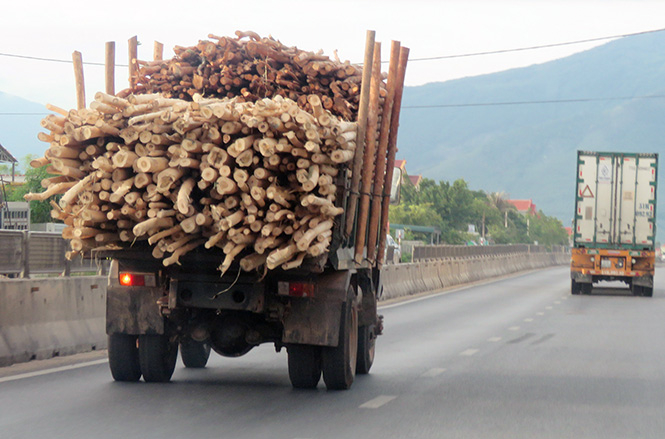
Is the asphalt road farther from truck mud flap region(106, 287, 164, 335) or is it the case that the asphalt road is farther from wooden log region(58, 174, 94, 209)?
wooden log region(58, 174, 94, 209)

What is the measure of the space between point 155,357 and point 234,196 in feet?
7.29

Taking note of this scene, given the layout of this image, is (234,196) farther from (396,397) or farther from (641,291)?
(641,291)

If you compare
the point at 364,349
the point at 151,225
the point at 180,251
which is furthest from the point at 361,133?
the point at 364,349

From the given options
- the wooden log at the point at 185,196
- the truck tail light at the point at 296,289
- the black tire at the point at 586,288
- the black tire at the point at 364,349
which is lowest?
the black tire at the point at 586,288

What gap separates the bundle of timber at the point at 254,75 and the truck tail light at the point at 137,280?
6.16 ft

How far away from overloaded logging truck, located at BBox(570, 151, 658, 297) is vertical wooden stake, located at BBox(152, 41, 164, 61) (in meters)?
20.8

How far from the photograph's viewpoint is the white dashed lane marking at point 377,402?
864 cm

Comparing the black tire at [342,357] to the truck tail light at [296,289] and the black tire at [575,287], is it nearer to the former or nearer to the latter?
the truck tail light at [296,289]

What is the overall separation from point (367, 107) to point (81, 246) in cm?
271

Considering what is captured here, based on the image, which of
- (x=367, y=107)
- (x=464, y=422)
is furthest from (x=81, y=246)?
(x=464, y=422)

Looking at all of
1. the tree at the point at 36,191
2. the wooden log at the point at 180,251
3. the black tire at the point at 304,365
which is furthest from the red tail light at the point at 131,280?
the tree at the point at 36,191

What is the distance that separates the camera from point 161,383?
9.73m

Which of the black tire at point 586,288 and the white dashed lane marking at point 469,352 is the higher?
the white dashed lane marking at point 469,352

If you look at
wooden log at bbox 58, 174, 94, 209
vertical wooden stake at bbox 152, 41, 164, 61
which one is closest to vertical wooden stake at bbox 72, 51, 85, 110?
vertical wooden stake at bbox 152, 41, 164, 61
